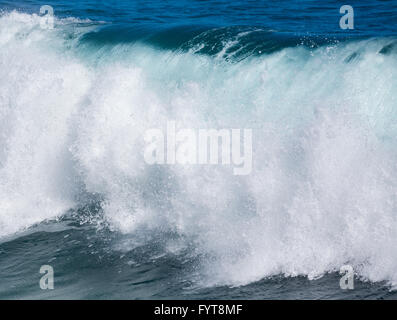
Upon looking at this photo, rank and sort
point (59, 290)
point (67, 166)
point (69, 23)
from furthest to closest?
point (69, 23), point (67, 166), point (59, 290)

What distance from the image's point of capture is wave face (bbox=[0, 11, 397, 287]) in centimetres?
725

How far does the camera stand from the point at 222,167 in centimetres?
841

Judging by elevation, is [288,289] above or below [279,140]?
below

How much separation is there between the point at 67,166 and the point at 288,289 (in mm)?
4817

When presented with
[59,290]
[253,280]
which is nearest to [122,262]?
[59,290]

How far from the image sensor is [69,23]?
13.7m

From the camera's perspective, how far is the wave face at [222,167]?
23.8 ft

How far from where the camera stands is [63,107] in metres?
10.7

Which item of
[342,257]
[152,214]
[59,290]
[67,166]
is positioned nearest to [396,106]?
[342,257]

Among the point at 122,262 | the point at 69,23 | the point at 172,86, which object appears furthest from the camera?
the point at 69,23

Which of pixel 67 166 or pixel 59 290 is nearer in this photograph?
pixel 59 290

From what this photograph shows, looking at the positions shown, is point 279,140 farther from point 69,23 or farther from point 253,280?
point 69,23

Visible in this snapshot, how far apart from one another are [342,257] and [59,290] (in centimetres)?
295

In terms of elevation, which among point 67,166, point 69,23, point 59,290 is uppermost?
point 69,23
